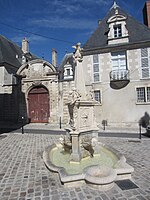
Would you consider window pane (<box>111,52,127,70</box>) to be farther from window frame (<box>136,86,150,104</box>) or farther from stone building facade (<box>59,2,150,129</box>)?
window frame (<box>136,86,150,104</box>)

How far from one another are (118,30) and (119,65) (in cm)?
295

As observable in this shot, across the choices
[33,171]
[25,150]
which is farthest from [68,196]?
[25,150]

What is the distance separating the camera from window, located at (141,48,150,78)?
1253 cm

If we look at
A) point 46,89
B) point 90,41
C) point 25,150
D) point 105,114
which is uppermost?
point 90,41

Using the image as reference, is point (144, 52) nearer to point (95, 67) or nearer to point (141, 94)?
point (141, 94)

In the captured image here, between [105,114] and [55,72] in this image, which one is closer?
[105,114]

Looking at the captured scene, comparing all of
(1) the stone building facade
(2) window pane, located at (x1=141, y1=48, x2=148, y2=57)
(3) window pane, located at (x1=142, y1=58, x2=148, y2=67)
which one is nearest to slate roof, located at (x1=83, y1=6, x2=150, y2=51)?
(1) the stone building facade

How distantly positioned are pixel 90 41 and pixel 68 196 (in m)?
13.6

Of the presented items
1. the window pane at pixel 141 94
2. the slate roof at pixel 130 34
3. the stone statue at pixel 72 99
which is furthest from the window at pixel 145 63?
the stone statue at pixel 72 99

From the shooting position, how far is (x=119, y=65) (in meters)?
13.4

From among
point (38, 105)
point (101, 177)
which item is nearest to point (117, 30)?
point (38, 105)

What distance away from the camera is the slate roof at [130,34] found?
13.1 meters

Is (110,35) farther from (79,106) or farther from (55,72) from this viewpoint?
(79,106)

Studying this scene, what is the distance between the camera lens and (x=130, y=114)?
12914mm
